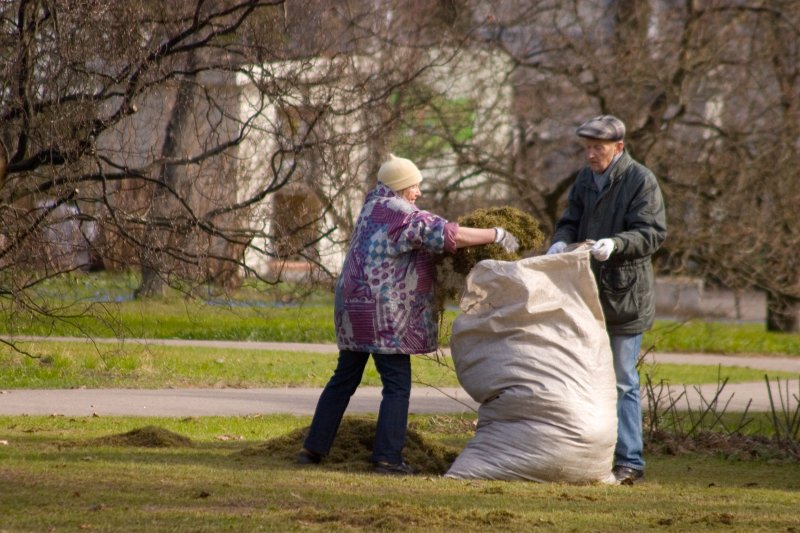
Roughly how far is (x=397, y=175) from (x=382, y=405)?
1161 millimetres

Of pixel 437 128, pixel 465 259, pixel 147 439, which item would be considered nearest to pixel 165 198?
pixel 147 439

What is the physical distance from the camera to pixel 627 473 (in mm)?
6062

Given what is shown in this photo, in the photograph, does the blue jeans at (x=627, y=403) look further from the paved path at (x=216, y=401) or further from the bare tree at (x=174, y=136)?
the bare tree at (x=174, y=136)

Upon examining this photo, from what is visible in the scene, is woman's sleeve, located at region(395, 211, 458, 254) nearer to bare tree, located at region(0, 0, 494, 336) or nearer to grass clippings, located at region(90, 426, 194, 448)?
grass clippings, located at region(90, 426, 194, 448)

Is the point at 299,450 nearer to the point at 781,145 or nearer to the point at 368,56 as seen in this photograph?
the point at 368,56

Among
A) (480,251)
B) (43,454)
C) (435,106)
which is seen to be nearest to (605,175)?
(480,251)

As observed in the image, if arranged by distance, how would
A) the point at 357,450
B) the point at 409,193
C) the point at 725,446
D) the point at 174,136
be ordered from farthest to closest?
the point at 174,136
the point at 725,446
the point at 357,450
the point at 409,193

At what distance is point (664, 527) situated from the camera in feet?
15.0

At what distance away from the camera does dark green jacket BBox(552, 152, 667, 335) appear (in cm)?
601

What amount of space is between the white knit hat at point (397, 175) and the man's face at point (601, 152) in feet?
3.02

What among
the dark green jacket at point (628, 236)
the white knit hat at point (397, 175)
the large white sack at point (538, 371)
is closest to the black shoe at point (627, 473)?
the large white sack at point (538, 371)

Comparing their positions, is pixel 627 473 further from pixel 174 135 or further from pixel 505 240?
pixel 174 135

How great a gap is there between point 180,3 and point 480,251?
3784 mm

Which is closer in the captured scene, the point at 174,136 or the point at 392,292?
the point at 392,292
